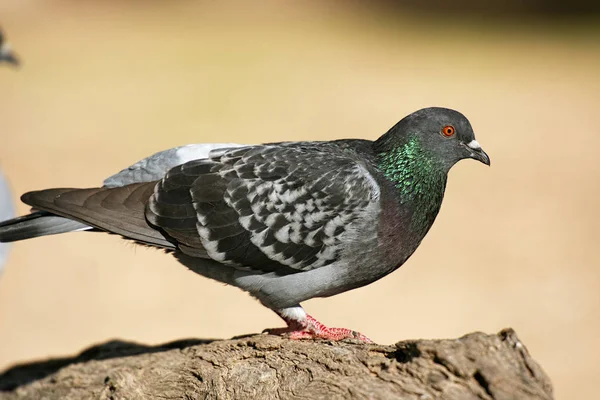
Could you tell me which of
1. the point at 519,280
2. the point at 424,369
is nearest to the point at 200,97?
the point at 519,280

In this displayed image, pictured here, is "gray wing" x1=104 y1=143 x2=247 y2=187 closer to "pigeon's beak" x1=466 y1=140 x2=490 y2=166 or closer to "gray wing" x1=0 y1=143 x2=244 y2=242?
"gray wing" x1=0 y1=143 x2=244 y2=242

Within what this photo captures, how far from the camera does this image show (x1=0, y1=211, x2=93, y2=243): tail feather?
224 inches

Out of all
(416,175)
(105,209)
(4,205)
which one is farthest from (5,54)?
(416,175)

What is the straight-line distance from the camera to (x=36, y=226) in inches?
226

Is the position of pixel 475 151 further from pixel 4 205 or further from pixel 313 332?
pixel 4 205

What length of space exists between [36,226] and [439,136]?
2.90 m

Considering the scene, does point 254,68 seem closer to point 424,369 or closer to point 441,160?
point 441,160

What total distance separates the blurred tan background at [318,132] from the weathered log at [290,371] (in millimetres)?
4456

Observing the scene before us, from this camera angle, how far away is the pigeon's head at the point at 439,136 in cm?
558

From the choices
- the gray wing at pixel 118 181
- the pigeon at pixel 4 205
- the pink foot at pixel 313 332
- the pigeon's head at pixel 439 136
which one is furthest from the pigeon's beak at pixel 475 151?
the pigeon at pixel 4 205

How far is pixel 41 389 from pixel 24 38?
17517 mm

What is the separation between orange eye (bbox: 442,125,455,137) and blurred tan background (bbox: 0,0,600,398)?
218 inches

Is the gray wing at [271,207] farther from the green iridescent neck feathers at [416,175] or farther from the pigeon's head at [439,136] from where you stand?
the pigeon's head at [439,136]

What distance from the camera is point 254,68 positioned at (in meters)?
20.5
